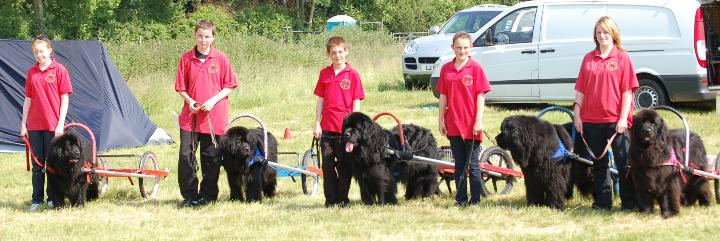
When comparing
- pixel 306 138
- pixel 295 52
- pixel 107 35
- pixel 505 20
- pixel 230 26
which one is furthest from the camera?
pixel 230 26

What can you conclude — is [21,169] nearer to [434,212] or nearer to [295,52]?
[434,212]

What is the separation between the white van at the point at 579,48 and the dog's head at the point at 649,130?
647 cm

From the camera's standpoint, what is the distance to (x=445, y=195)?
898 cm

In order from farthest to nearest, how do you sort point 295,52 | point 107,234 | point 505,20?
point 295,52
point 505,20
point 107,234

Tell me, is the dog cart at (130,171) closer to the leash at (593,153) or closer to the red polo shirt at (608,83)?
the leash at (593,153)

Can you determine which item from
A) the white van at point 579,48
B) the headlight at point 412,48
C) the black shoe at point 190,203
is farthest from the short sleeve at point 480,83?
the headlight at point 412,48

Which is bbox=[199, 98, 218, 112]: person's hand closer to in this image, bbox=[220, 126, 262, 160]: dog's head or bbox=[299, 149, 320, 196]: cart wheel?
bbox=[220, 126, 262, 160]: dog's head

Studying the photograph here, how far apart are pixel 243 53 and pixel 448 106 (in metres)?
16.0

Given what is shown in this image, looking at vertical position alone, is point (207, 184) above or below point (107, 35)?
below

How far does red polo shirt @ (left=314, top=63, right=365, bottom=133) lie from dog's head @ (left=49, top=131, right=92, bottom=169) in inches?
91.0

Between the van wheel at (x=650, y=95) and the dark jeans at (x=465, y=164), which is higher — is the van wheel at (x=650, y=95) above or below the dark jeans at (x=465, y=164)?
above

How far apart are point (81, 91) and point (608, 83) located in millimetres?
8688

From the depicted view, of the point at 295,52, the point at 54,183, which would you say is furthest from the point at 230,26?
the point at 54,183

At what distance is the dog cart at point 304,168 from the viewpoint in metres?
8.72
